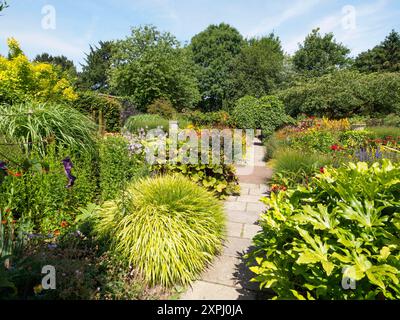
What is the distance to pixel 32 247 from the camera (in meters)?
2.19

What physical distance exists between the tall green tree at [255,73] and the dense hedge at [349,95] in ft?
28.3

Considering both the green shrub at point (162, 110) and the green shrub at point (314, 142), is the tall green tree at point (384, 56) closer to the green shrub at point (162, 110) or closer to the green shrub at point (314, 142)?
the green shrub at point (162, 110)

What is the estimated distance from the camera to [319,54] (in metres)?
25.5

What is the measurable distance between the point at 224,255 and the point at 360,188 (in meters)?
1.53

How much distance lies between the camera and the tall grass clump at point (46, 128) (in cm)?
315

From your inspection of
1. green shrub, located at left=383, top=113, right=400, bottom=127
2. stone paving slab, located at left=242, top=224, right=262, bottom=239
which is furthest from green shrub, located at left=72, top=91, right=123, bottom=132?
green shrub, located at left=383, top=113, right=400, bottom=127

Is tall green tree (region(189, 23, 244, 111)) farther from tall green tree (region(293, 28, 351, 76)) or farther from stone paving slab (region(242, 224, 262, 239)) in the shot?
stone paving slab (region(242, 224, 262, 239))

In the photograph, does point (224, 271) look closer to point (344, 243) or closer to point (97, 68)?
point (344, 243)

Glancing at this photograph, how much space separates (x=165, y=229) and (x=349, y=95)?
15.6 metres

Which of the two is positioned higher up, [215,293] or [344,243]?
[344,243]

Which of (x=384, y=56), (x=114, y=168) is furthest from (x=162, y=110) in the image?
(x=384, y=56)

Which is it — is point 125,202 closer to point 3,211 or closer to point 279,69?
point 3,211

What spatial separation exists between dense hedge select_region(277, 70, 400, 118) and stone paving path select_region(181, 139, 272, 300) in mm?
13017

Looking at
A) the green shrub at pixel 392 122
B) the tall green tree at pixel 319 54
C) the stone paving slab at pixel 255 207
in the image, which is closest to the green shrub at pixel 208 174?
the stone paving slab at pixel 255 207
